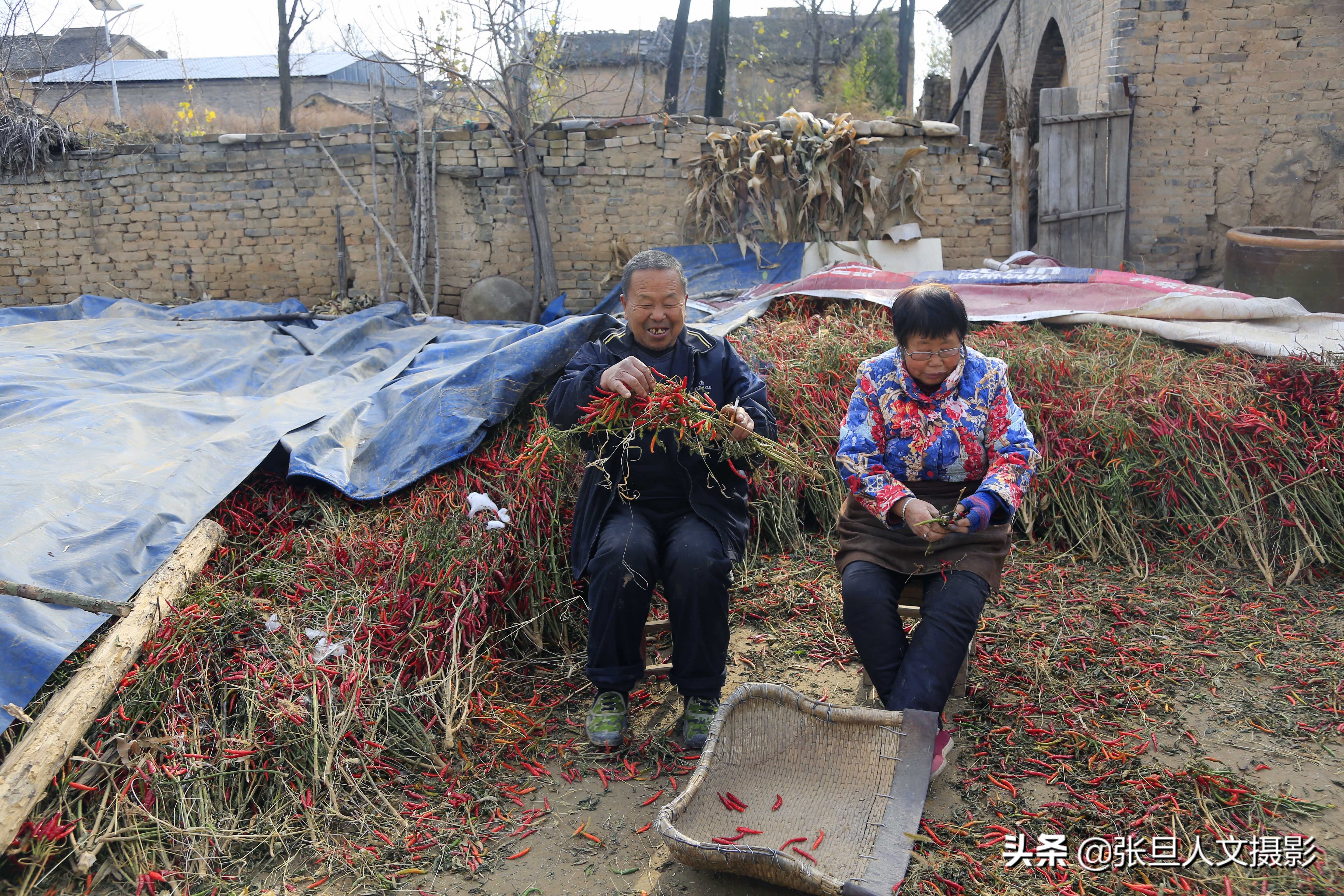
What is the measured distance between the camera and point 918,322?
2348 millimetres

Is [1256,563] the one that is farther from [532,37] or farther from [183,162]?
[183,162]

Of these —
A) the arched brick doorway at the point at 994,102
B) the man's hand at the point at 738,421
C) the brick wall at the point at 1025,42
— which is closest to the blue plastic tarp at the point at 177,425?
the man's hand at the point at 738,421

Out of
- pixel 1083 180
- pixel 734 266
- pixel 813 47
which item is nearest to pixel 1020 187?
pixel 1083 180

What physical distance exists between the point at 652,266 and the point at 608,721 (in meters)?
1.38

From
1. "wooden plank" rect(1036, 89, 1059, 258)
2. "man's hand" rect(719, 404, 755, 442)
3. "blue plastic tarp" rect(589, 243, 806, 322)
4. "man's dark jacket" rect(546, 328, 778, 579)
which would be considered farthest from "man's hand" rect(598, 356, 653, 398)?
"wooden plank" rect(1036, 89, 1059, 258)

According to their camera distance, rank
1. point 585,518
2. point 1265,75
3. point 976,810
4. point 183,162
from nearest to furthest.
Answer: point 976,810, point 585,518, point 1265,75, point 183,162

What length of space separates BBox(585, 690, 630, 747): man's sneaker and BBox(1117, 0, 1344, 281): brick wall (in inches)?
314

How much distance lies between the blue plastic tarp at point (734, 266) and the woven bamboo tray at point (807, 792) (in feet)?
19.6

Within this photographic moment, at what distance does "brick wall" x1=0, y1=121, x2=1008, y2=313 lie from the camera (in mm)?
8727

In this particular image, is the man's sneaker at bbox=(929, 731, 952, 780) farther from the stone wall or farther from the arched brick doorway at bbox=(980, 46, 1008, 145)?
the arched brick doorway at bbox=(980, 46, 1008, 145)

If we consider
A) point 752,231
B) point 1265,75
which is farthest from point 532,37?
point 1265,75

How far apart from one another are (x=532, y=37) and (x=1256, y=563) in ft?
28.5

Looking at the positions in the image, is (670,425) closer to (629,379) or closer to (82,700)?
(629,379)

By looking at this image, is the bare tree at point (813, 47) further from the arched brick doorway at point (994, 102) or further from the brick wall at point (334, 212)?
the brick wall at point (334, 212)
